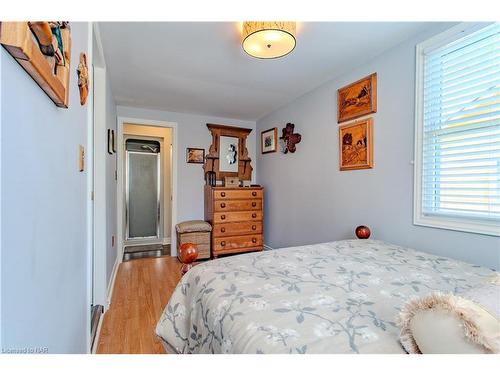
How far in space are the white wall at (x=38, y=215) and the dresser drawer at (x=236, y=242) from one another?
2.39 metres

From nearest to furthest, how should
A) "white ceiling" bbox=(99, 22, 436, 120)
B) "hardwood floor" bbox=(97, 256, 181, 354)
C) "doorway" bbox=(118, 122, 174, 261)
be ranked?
"hardwood floor" bbox=(97, 256, 181, 354)
"white ceiling" bbox=(99, 22, 436, 120)
"doorway" bbox=(118, 122, 174, 261)

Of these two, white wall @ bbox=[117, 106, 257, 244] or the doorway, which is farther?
the doorway

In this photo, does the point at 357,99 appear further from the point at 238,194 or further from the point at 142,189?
the point at 142,189

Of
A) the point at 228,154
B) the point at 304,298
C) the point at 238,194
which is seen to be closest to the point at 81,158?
the point at 304,298

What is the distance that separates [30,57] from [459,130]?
213cm

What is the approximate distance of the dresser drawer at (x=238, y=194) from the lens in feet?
11.5

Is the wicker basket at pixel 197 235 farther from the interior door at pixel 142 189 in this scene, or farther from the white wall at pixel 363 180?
the interior door at pixel 142 189

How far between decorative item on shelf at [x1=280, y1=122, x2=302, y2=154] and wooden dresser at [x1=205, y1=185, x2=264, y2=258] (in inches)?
31.0

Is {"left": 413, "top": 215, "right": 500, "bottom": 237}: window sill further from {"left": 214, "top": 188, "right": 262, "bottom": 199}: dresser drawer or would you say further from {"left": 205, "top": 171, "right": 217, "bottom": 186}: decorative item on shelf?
{"left": 205, "top": 171, "right": 217, "bottom": 186}: decorative item on shelf

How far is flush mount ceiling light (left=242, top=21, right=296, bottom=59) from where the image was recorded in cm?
148

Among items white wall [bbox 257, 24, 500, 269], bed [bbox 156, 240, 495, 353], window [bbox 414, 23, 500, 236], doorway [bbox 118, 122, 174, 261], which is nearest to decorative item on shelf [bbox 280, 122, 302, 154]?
white wall [bbox 257, 24, 500, 269]

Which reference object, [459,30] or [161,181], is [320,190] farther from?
[161,181]

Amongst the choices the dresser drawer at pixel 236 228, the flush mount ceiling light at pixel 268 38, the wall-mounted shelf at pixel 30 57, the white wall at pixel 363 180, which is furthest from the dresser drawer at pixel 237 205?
the wall-mounted shelf at pixel 30 57
